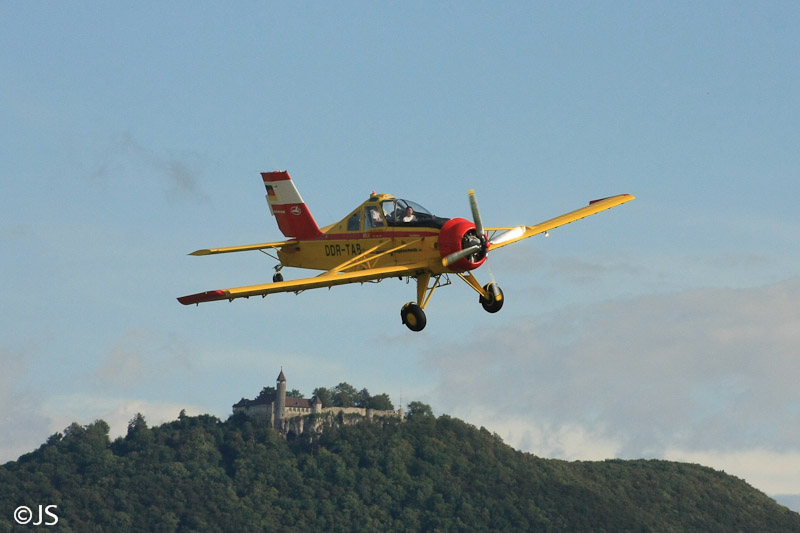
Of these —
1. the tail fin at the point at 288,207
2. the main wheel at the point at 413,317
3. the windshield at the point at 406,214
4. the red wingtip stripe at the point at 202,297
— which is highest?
the tail fin at the point at 288,207

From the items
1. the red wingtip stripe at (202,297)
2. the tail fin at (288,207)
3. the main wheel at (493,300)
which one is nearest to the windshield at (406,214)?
the main wheel at (493,300)

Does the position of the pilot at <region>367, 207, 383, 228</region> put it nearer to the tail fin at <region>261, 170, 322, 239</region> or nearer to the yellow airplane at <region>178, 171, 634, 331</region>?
the yellow airplane at <region>178, 171, 634, 331</region>

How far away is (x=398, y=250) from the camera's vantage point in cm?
3938

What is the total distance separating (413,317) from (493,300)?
2.91m

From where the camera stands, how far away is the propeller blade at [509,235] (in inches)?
1575

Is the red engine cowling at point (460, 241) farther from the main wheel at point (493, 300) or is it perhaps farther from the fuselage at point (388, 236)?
the main wheel at point (493, 300)

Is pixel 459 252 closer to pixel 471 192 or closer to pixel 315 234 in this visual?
pixel 471 192

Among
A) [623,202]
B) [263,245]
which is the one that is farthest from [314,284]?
[623,202]

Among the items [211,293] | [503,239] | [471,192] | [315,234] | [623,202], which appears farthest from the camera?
[623,202]

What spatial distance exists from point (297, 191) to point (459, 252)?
10.4 m

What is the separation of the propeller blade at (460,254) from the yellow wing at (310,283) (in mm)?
909

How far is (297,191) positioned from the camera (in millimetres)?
46281

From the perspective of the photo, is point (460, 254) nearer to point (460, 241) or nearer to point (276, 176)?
point (460, 241)

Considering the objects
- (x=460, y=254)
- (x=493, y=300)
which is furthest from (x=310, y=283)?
(x=493, y=300)
